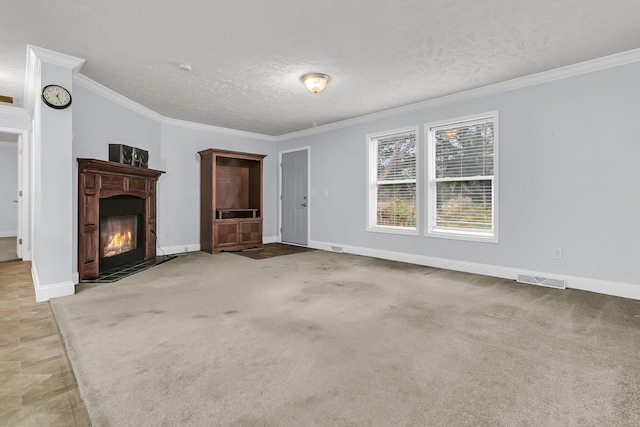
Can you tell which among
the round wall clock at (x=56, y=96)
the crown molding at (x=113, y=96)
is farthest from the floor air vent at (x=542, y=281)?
the crown molding at (x=113, y=96)

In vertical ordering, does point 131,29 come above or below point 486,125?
above

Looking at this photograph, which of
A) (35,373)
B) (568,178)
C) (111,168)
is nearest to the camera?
(35,373)

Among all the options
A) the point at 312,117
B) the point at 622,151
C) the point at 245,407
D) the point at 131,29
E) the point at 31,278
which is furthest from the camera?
the point at 312,117

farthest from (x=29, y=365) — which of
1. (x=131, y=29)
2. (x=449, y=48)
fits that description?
(x=449, y=48)

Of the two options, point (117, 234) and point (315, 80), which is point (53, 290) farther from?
point (315, 80)

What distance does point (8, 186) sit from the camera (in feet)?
27.5

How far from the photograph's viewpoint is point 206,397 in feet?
5.51

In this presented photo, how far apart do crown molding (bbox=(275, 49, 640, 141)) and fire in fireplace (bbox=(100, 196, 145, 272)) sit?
3.89 m

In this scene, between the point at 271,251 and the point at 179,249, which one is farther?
the point at 271,251

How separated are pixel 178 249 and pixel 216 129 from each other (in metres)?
2.51

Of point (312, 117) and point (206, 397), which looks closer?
point (206, 397)

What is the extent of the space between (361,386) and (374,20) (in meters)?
2.75

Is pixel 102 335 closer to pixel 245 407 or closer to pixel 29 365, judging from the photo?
pixel 29 365

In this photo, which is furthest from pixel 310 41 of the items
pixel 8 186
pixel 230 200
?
pixel 8 186
